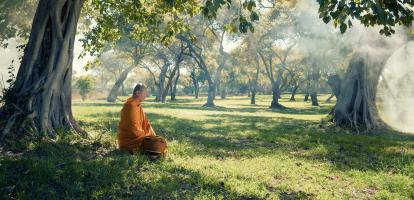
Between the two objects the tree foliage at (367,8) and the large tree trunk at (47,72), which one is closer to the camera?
the tree foliage at (367,8)

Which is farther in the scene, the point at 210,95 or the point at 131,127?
the point at 210,95

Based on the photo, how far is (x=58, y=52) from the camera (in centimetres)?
1085

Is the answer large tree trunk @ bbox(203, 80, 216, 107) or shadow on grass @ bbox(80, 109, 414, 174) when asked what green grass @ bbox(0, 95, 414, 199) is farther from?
large tree trunk @ bbox(203, 80, 216, 107)

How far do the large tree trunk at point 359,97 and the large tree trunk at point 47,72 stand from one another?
12.2m

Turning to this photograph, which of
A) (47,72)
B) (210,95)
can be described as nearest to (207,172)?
(47,72)

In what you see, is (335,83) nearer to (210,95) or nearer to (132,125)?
(210,95)

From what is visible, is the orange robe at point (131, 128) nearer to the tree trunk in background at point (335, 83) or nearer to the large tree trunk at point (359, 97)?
the large tree trunk at point (359, 97)

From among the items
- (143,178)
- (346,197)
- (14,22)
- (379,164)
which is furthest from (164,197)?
(14,22)

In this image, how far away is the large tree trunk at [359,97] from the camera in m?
18.4

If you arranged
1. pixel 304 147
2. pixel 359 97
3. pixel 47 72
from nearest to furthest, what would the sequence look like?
pixel 47 72 → pixel 304 147 → pixel 359 97

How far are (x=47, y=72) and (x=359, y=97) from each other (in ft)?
44.6

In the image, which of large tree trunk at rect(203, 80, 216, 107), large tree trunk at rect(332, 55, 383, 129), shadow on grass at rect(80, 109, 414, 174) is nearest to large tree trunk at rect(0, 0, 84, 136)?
shadow on grass at rect(80, 109, 414, 174)

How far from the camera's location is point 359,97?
61.5ft

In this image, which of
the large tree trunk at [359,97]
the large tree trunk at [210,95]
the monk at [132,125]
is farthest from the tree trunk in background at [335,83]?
the monk at [132,125]
